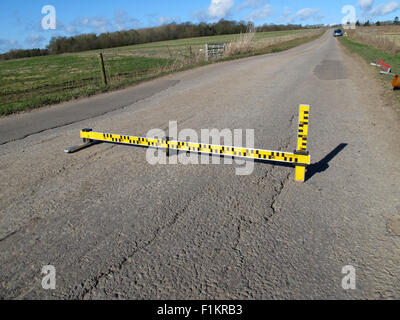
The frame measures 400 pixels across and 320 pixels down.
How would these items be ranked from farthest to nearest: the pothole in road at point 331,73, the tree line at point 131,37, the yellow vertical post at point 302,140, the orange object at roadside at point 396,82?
the tree line at point 131,37 → the pothole in road at point 331,73 → the orange object at roadside at point 396,82 → the yellow vertical post at point 302,140

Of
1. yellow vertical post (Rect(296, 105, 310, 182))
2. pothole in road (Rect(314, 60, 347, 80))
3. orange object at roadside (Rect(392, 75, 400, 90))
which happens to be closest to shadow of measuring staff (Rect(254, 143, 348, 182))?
yellow vertical post (Rect(296, 105, 310, 182))

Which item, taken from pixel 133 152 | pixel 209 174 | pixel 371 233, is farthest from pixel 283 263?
pixel 133 152

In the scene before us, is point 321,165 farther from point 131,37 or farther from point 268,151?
point 131,37

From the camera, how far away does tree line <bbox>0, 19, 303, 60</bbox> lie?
72625 millimetres

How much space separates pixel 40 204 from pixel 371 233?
3598 mm

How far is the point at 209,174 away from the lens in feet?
14.3

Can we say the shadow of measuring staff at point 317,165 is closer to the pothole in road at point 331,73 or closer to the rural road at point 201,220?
the rural road at point 201,220

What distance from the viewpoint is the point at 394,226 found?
308cm

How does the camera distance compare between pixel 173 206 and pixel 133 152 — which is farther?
A: pixel 133 152

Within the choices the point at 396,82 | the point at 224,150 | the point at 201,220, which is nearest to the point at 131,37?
the point at 396,82

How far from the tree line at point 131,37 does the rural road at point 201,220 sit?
238 ft

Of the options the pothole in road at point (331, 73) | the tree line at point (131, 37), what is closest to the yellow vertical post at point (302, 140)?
the pothole in road at point (331, 73)

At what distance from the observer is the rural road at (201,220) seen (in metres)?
2.42
